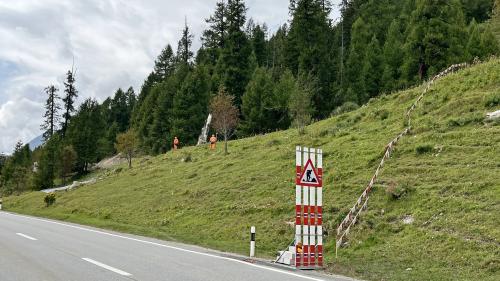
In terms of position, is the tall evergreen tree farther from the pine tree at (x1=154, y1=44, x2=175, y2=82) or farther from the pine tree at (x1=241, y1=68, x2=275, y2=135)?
the pine tree at (x1=241, y1=68, x2=275, y2=135)

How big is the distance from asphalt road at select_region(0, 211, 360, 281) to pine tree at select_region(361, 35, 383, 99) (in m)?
46.0

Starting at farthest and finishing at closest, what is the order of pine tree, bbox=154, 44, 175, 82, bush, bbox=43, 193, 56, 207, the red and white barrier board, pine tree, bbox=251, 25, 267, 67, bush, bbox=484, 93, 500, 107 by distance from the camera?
pine tree, bbox=154, 44, 175, 82
pine tree, bbox=251, 25, 267, 67
bush, bbox=43, 193, 56, 207
bush, bbox=484, 93, 500, 107
the red and white barrier board

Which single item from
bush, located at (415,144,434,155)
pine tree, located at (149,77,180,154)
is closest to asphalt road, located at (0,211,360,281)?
bush, located at (415,144,434,155)

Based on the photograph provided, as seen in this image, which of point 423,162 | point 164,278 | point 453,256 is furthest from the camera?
point 423,162

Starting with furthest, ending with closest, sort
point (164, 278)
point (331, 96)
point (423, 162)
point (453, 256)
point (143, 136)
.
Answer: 1. point (143, 136)
2. point (331, 96)
3. point (423, 162)
4. point (453, 256)
5. point (164, 278)

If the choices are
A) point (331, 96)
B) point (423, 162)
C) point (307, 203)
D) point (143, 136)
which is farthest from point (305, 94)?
point (143, 136)

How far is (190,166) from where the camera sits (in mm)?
37656

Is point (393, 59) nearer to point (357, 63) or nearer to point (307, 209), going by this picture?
point (357, 63)

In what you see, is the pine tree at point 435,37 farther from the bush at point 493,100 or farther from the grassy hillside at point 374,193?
the bush at point 493,100

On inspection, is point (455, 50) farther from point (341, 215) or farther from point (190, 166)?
point (341, 215)

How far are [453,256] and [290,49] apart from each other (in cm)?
5810

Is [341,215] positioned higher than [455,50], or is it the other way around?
[455,50]

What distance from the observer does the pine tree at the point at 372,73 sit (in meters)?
57.7

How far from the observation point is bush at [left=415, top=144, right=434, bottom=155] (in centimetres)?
2039
